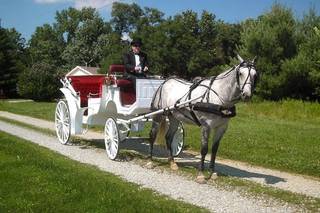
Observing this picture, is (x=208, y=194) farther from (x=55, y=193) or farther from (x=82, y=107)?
(x=82, y=107)

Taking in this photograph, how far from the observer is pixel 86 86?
1498 cm

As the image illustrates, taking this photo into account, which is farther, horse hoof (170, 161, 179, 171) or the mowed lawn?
the mowed lawn

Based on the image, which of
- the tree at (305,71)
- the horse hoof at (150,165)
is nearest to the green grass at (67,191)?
the horse hoof at (150,165)

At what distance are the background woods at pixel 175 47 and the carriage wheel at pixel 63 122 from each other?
6.07 ft

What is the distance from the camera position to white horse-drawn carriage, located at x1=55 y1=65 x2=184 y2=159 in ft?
40.1

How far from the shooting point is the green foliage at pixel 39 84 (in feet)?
170

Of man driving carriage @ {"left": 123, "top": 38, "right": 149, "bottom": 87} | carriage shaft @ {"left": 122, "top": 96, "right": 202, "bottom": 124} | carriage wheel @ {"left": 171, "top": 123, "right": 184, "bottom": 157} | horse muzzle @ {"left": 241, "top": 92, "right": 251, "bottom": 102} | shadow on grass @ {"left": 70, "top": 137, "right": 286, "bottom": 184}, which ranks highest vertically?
man driving carriage @ {"left": 123, "top": 38, "right": 149, "bottom": 87}

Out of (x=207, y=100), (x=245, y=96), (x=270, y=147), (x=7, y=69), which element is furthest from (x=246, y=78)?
(x=7, y=69)

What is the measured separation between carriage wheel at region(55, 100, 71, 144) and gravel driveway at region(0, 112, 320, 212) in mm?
699

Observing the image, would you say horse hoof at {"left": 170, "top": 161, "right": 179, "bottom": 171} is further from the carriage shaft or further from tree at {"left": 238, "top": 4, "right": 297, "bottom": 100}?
tree at {"left": 238, "top": 4, "right": 297, "bottom": 100}

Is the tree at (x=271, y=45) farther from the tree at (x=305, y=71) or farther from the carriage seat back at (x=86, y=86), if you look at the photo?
the carriage seat back at (x=86, y=86)

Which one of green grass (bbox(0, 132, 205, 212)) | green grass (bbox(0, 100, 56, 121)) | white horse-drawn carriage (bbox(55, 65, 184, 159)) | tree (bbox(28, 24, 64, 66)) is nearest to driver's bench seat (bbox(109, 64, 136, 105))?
white horse-drawn carriage (bbox(55, 65, 184, 159))

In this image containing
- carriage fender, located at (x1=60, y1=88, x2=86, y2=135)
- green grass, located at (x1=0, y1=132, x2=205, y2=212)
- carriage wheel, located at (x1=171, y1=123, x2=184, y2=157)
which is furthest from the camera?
carriage fender, located at (x1=60, y1=88, x2=86, y2=135)

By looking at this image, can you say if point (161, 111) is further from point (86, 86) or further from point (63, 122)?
point (63, 122)
